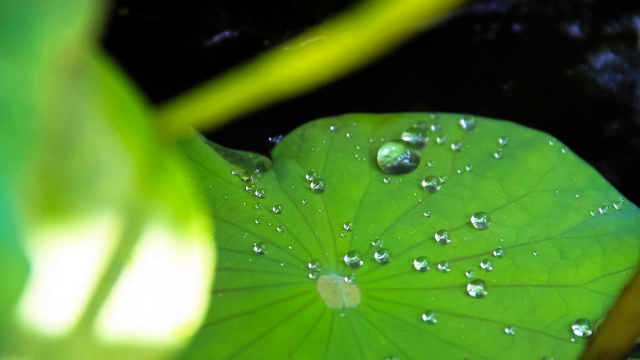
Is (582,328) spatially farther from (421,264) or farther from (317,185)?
(317,185)

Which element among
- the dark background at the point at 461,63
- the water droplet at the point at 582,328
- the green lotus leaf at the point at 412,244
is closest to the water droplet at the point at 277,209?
the green lotus leaf at the point at 412,244

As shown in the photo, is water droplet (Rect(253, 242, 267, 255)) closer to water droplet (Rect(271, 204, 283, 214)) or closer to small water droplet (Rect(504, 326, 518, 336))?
water droplet (Rect(271, 204, 283, 214))

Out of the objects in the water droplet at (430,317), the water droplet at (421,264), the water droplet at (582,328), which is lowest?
the water droplet at (582,328)

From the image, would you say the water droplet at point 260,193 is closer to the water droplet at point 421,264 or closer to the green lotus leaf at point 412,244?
the green lotus leaf at point 412,244

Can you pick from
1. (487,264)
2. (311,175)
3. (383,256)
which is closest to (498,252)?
(487,264)

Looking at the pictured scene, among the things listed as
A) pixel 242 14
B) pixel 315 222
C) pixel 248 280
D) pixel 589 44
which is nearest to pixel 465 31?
pixel 589 44

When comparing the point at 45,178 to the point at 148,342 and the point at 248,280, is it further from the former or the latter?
the point at 248,280

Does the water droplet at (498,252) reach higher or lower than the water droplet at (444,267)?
lower
